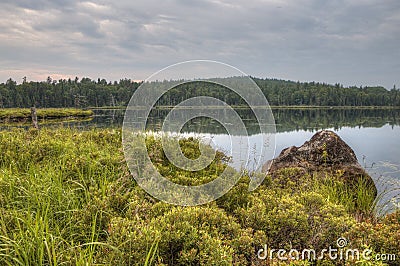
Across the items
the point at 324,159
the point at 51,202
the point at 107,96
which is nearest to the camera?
the point at 51,202

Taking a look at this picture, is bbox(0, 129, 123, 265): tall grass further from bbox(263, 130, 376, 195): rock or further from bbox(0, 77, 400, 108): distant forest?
bbox(0, 77, 400, 108): distant forest

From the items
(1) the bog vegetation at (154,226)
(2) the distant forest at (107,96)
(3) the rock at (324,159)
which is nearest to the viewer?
(1) the bog vegetation at (154,226)

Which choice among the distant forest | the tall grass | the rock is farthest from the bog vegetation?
the distant forest

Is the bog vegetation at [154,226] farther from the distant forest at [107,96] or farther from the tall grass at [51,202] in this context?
the distant forest at [107,96]

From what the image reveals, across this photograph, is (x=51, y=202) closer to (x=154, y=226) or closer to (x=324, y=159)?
(x=154, y=226)

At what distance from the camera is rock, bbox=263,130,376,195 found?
7.27 metres

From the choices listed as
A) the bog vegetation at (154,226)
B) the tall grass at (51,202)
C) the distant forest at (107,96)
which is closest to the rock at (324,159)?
the bog vegetation at (154,226)

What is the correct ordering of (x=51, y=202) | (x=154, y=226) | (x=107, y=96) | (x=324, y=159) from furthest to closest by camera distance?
1. (x=107, y=96)
2. (x=324, y=159)
3. (x=51, y=202)
4. (x=154, y=226)

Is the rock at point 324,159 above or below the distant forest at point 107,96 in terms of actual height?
below

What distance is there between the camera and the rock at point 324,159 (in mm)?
7273

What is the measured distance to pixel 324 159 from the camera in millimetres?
7797

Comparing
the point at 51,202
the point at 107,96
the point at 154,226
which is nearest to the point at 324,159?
the point at 154,226

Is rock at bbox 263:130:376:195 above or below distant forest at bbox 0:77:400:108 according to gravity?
below

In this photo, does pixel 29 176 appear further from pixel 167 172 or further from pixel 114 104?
pixel 114 104
